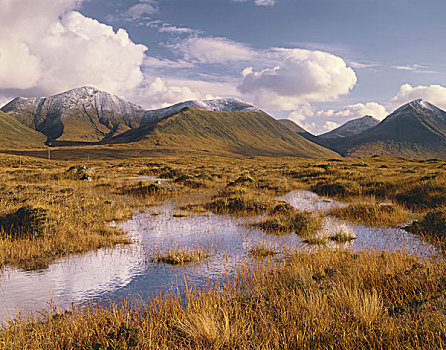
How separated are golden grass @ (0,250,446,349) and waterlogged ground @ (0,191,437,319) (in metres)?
0.81

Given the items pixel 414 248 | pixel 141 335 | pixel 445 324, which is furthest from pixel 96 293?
pixel 414 248

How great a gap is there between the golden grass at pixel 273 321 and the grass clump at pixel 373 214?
683 centimetres

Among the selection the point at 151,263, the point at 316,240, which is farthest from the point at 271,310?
the point at 316,240

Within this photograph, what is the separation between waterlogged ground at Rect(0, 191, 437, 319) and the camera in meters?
6.18

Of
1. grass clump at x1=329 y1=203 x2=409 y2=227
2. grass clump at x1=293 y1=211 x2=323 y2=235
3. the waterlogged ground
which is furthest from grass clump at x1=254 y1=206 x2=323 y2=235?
grass clump at x1=329 y1=203 x2=409 y2=227

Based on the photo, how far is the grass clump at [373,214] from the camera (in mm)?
12500

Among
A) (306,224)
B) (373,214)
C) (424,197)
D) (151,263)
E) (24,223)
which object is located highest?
(424,197)

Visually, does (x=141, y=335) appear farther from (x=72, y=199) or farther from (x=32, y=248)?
(x=72, y=199)

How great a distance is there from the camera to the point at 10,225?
34.7 ft

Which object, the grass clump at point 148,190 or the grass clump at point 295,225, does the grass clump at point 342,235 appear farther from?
the grass clump at point 148,190

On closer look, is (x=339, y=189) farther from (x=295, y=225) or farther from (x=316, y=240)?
(x=316, y=240)

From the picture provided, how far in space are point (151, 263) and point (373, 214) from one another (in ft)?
35.2

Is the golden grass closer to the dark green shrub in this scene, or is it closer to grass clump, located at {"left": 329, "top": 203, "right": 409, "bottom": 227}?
the dark green shrub

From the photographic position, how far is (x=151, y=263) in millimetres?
8117
